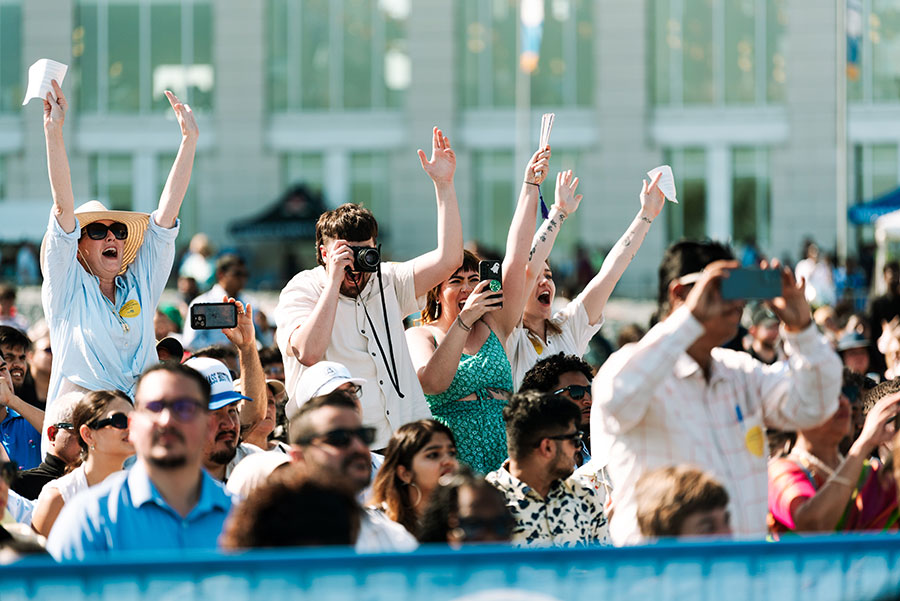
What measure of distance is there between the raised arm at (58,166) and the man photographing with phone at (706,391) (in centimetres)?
288

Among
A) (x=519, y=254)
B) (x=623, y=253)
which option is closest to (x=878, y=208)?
(x=623, y=253)

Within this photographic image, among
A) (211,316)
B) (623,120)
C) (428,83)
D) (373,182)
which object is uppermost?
(428,83)

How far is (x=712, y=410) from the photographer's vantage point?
156 inches

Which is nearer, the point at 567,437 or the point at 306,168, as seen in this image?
the point at 567,437

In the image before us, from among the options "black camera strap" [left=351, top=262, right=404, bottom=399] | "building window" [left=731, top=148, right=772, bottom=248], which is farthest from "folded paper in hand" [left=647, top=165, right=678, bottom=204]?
"building window" [left=731, top=148, right=772, bottom=248]

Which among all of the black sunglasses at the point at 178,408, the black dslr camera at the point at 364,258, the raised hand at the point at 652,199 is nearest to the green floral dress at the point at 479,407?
the black dslr camera at the point at 364,258

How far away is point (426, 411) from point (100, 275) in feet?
5.61

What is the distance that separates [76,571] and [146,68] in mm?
31490

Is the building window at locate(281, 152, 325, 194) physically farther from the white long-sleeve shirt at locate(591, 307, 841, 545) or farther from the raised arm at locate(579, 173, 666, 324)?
the white long-sleeve shirt at locate(591, 307, 841, 545)

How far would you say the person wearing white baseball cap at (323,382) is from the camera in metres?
5.12

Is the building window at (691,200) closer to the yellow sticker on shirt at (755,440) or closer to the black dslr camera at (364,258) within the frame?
the black dslr camera at (364,258)

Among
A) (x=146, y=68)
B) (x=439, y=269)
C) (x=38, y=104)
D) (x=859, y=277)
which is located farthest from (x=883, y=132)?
(x=439, y=269)

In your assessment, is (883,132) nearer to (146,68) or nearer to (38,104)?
(146,68)

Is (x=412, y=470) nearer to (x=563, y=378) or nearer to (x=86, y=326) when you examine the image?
(x=563, y=378)
